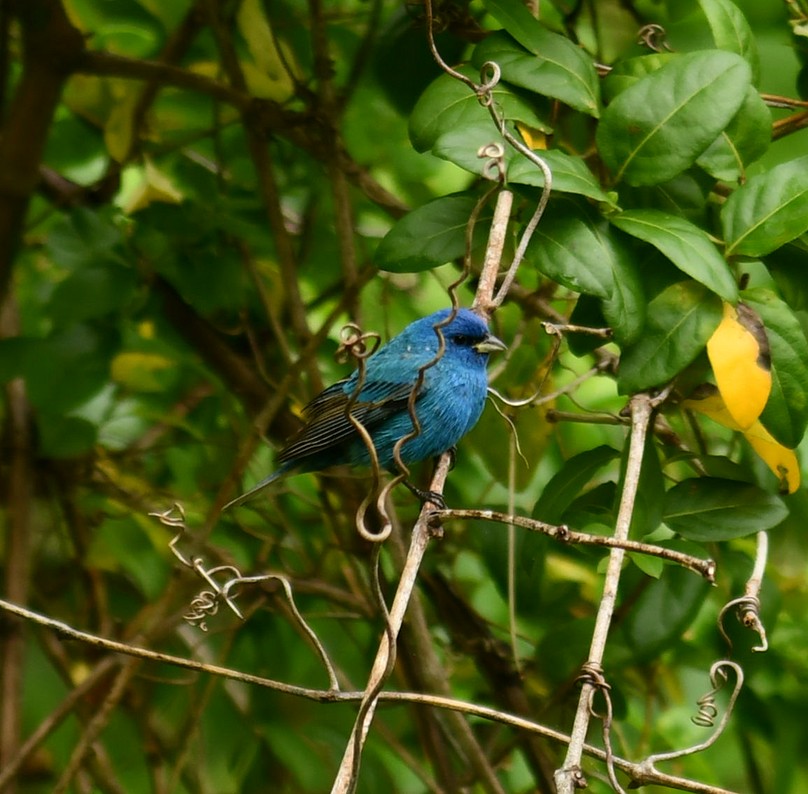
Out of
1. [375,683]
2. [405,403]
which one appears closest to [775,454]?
[375,683]

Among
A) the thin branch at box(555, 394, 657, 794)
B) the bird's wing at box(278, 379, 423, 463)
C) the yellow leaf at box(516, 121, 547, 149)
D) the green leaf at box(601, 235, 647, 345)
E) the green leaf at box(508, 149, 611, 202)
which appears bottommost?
the bird's wing at box(278, 379, 423, 463)

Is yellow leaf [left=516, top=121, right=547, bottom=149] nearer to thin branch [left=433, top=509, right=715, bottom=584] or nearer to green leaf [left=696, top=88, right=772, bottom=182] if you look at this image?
green leaf [left=696, top=88, right=772, bottom=182]

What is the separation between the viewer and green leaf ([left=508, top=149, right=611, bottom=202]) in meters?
2.18

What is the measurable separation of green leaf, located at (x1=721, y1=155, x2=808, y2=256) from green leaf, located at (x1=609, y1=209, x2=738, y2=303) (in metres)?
0.11

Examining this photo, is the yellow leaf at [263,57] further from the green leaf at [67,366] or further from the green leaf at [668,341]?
the green leaf at [668,341]

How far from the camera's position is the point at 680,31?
3.21 metres

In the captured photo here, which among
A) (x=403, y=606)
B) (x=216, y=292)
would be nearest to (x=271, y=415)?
(x=216, y=292)

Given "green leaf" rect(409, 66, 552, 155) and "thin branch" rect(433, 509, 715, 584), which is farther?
"green leaf" rect(409, 66, 552, 155)

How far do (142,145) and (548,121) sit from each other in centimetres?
154

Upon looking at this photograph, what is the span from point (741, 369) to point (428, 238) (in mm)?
716

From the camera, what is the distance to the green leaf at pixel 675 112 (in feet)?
7.48

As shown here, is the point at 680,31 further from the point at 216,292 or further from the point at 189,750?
the point at 189,750

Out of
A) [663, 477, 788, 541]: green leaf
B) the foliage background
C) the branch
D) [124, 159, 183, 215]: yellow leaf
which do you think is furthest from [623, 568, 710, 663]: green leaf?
the branch

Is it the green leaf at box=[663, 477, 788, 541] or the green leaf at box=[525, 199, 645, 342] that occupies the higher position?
the green leaf at box=[525, 199, 645, 342]
